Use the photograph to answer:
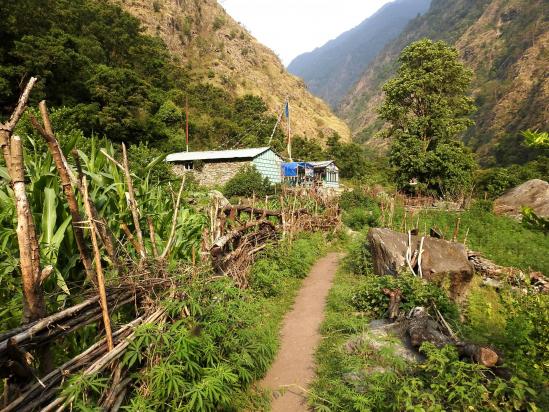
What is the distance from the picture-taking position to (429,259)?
24.5 feet

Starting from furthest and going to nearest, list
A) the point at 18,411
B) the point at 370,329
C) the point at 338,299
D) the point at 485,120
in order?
the point at 485,120, the point at 338,299, the point at 370,329, the point at 18,411

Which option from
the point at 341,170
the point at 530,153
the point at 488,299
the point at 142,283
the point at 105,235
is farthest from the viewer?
the point at 530,153

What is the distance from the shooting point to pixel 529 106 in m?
54.8

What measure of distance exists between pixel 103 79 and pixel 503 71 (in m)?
83.0

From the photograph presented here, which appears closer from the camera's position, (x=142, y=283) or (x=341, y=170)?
(x=142, y=283)

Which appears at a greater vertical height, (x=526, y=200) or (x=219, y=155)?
(x=219, y=155)

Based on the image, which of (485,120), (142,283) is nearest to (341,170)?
(142,283)

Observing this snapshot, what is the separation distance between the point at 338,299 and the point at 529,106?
214 feet

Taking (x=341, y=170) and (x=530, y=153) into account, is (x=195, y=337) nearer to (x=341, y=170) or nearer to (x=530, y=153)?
(x=341, y=170)

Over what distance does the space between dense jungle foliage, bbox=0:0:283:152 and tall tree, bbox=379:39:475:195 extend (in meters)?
17.6

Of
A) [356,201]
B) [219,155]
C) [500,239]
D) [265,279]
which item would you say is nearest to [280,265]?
[265,279]

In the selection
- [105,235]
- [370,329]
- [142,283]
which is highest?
[105,235]

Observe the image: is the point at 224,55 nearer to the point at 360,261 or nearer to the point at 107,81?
the point at 107,81

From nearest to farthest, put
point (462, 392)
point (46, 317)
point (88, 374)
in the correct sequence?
point (46, 317) → point (88, 374) → point (462, 392)
